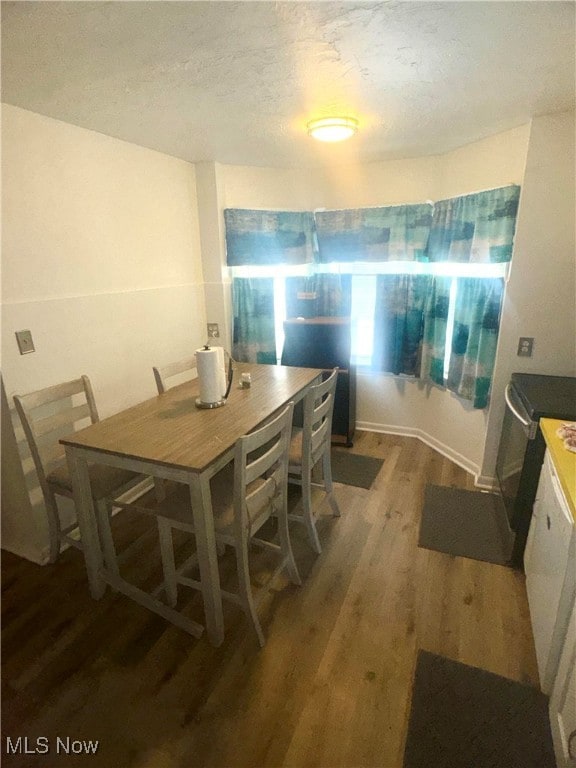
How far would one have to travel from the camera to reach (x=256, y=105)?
1.85 m

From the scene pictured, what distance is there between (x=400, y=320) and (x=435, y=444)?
1.08 m

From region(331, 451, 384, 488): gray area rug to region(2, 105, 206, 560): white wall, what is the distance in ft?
4.89

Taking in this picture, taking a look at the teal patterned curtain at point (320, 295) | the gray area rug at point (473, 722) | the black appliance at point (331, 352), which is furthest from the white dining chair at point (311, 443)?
the teal patterned curtain at point (320, 295)

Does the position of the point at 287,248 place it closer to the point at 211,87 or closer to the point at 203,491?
the point at 211,87

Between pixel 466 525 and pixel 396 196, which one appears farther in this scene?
pixel 396 196

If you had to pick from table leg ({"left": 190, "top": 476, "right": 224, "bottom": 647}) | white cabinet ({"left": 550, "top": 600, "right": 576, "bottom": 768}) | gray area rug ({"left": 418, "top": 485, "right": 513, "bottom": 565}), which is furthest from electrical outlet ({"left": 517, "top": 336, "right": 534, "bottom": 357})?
table leg ({"left": 190, "top": 476, "right": 224, "bottom": 647})

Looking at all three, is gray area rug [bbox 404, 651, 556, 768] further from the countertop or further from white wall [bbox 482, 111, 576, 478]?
white wall [bbox 482, 111, 576, 478]

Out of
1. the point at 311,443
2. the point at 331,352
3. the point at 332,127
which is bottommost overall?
the point at 311,443

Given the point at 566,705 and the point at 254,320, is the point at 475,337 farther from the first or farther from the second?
the point at 566,705

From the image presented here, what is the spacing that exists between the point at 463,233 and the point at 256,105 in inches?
61.2

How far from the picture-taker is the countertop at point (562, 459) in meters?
1.29

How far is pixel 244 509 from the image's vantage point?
1.47 meters

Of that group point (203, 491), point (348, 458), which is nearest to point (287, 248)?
point (348, 458)

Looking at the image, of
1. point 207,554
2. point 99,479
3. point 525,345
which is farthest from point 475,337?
point 99,479
